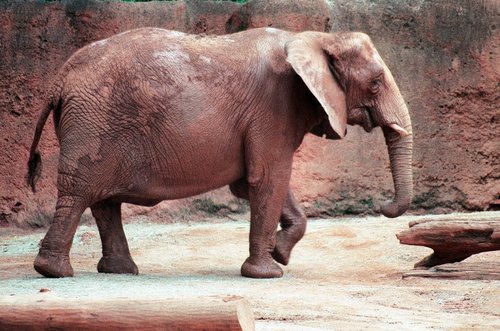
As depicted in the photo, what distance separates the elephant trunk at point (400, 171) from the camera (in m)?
9.17

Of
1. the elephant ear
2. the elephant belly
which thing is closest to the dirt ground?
the elephant belly

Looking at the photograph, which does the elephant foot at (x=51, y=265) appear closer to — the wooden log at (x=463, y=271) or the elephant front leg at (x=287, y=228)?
the elephant front leg at (x=287, y=228)

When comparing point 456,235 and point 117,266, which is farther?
point 117,266

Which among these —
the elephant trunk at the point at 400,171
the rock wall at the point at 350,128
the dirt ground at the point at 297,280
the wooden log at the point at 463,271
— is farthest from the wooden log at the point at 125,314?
the rock wall at the point at 350,128

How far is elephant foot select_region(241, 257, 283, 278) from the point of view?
363 inches

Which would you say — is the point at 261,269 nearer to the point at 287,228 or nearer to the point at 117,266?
the point at 287,228

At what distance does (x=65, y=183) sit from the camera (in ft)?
29.0

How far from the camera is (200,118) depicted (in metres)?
9.08

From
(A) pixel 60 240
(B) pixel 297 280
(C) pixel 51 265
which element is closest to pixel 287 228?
(B) pixel 297 280

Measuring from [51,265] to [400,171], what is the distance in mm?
2859

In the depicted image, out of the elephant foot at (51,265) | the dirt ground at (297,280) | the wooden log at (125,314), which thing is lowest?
the dirt ground at (297,280)

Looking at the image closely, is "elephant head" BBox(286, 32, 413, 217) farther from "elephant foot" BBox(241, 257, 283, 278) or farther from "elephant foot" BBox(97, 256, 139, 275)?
"elephant foot" BBox(97, 256, 139, 275)

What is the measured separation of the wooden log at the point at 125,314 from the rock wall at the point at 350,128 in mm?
7389

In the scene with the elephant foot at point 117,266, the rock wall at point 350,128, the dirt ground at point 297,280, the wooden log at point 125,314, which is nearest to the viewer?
the wooden log at point 125,314
